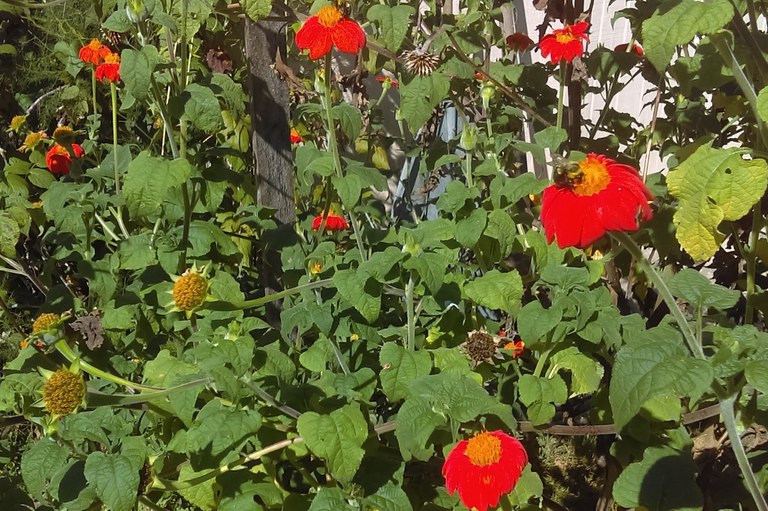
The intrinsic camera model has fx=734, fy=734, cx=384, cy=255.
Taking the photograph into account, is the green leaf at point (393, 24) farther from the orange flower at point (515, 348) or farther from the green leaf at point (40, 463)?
the green leaf at point (40, 463)

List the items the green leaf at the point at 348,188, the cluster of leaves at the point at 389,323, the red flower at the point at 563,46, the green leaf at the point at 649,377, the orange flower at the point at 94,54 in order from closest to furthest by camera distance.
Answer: the green leaf at the point at 649,377 → the cluster of leaves at the point at 389,323 → the green leaf at the point at 348,188 → the red flower at the point at 563,46 → the orange flower at the point at 94,54

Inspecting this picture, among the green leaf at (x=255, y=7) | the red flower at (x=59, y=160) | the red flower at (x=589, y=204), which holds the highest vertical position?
the green leaf at (x=255, y=7)

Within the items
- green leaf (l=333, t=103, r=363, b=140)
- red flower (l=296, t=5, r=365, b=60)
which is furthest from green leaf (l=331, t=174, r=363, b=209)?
red flower (l=296, t=5, r=365, b=60)

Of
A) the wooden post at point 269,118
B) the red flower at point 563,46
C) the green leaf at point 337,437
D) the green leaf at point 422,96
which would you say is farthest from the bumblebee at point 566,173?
the wooden post at point 269,118

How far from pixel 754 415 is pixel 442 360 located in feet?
1.71

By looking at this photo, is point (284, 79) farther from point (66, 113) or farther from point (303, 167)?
point (66, 113)

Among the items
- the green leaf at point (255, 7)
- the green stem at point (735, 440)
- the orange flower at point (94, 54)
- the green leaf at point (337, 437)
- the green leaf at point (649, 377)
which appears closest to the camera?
the green leaf at point (649, 377)

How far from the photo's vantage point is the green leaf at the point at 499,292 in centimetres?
132

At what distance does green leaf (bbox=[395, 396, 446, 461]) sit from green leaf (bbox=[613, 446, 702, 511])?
306 millimetres

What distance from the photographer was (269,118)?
192 centimetres

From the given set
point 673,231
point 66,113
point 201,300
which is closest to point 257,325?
point 201,300

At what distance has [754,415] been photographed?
111 cm

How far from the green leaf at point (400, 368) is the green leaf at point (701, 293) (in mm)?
450

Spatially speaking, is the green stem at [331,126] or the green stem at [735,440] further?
the green stem at [331,126]
